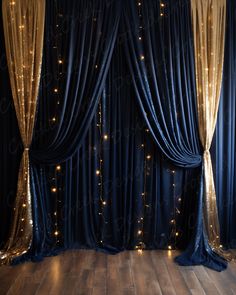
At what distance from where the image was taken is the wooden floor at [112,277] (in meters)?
2.89

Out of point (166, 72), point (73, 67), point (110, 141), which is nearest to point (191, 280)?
point (110, 141)

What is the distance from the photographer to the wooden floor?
9.48 feet

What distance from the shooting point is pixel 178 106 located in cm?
367

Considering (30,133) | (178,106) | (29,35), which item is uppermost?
(29,35)

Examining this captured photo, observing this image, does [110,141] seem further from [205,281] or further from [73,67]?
[205,281]

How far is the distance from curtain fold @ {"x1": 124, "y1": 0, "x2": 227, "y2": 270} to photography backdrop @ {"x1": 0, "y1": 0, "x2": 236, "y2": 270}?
0.04 feet

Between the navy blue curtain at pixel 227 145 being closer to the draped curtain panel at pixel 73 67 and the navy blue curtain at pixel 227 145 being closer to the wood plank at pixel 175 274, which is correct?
the wood plank at pixel 175 274

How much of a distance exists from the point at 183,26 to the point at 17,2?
152 cm

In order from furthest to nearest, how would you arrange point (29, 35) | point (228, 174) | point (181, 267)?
point (228, 174), point (29, 35), point (181, 267)

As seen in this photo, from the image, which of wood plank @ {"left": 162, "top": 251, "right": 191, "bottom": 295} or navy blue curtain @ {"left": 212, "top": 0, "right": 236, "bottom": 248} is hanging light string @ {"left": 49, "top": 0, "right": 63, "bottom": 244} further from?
navy blue curtain @ {"left": 212, "top": 0, "right": 236, "bottom": 248}

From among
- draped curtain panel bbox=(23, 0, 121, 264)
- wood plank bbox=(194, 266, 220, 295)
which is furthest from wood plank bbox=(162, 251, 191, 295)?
draped curtain panel bbox=(23, 0, 121, 264)

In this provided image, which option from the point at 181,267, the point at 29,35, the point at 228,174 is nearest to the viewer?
the point at 181,267

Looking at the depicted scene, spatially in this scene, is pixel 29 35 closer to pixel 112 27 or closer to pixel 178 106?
pixel 112 27

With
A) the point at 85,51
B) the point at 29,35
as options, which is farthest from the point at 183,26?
the point at 29,35
